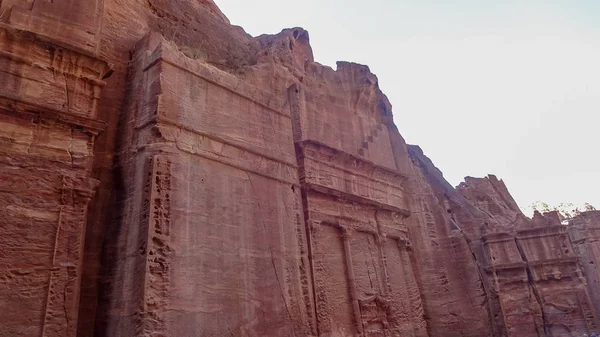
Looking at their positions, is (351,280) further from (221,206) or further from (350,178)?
(221,206)

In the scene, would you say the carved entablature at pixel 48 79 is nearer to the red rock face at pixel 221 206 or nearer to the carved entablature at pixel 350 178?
Answer: the red rock face at pixel 221 206

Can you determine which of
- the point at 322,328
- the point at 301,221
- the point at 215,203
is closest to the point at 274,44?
the point at 301,221

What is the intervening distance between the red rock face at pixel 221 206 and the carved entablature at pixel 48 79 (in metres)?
0.02

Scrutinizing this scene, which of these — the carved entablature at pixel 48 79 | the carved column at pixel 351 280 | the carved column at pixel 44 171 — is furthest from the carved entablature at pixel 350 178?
the carved column at pixel 44 171

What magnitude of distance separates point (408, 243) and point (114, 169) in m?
7.18

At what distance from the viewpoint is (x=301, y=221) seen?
792cm

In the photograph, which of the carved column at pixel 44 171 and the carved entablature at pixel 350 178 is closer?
the carved column at pixel 44 171

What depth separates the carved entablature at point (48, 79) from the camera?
5168 mm

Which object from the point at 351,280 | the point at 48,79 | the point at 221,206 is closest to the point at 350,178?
the point at 351,280

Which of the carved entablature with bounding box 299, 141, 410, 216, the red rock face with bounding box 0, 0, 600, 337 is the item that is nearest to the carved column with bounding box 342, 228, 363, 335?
the red rock face with bounding box 0, 0, 600, 337

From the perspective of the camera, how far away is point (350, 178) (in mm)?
9977

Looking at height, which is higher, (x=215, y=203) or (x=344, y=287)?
(x=215, y=203)

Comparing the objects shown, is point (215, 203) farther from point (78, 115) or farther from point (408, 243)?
point (408, 243)

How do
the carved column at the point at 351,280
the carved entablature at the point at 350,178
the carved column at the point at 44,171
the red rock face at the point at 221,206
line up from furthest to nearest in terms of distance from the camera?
the carved entablature at the point at 350,178 < the carved column at the point at 351,280 < the red rock face at the point at 221,206 < the carved column at the point at 44,171
